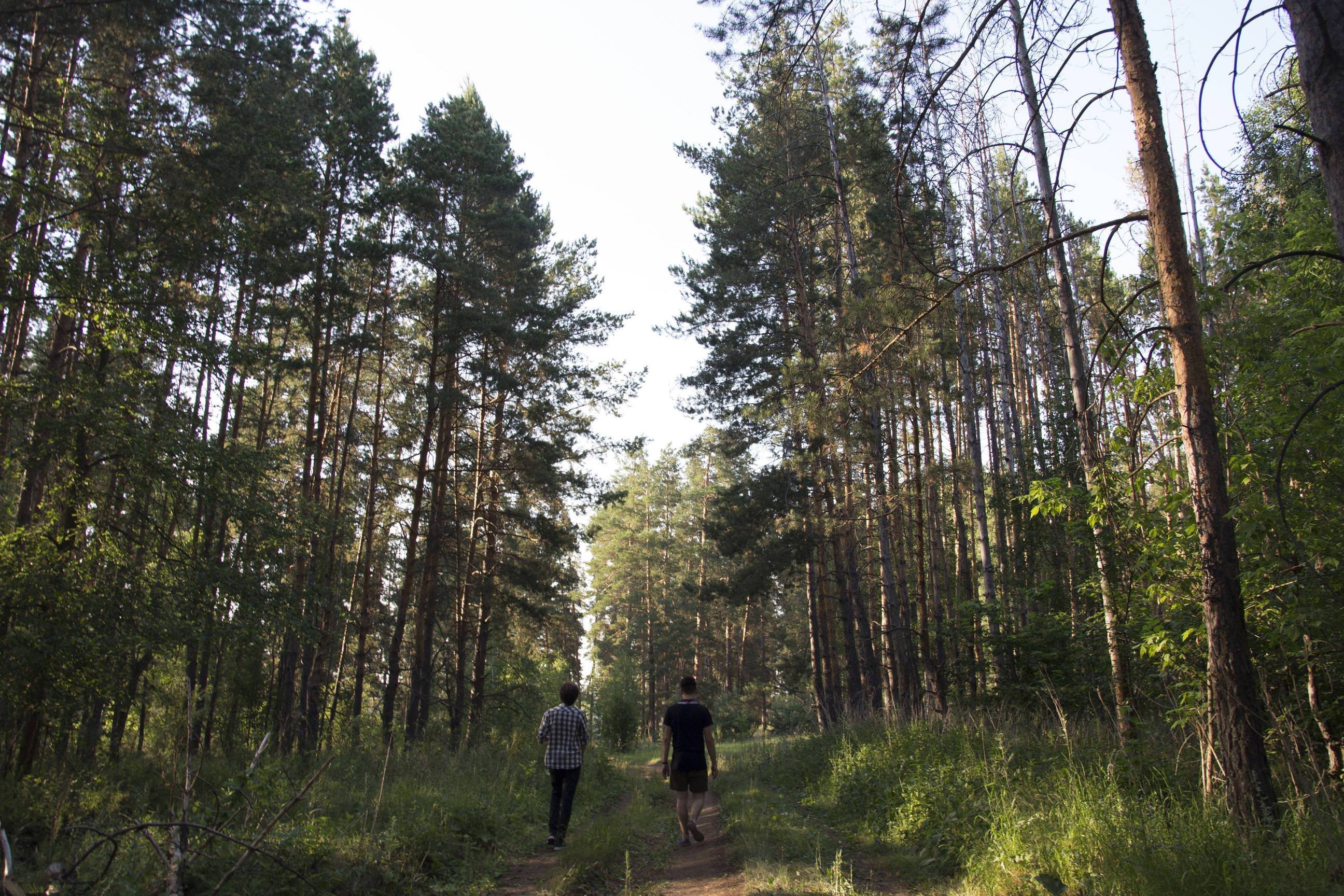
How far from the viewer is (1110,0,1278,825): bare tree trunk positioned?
170 inches

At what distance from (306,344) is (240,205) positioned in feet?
32.8

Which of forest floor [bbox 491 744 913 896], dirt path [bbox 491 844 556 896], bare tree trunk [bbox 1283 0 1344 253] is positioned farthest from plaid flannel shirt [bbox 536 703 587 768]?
bare tree trunk [bbox 1283 0 1344 253]

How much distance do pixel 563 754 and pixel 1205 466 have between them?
21.2 feet

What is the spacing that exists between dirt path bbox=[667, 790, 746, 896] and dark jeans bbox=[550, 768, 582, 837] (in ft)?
4.06

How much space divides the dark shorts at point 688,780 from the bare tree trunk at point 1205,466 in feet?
15.3

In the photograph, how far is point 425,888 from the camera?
5465 mm

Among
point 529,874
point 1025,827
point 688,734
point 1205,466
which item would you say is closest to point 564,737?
point 688,734

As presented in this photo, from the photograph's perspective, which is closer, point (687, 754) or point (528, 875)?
point (528, 875)

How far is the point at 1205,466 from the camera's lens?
15.1 feet

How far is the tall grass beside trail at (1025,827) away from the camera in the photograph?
397 centimetres

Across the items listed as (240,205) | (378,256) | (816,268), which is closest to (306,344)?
(378,256)

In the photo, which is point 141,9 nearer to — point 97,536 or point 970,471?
point 97,536

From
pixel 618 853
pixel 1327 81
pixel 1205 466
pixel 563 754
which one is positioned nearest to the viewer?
pixel 1327 81

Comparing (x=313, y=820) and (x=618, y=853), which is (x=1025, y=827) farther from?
(x=313, y=820)
